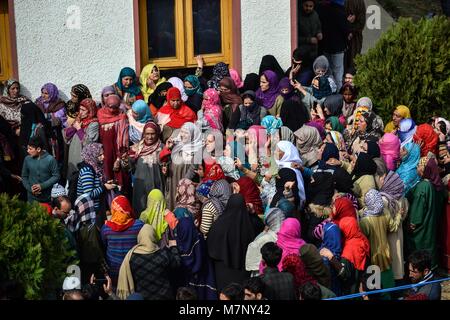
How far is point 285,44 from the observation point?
48.9ft

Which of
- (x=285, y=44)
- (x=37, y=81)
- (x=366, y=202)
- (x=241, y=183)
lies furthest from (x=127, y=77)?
(x=366, y=202)

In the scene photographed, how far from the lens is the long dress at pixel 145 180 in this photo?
12320 millimetres

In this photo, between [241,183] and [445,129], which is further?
[445,129]

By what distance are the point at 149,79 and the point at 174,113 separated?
1.15m

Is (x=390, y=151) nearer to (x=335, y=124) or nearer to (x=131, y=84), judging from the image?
(x=335, y=124)

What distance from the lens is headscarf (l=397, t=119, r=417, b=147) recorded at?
12984 millimetres

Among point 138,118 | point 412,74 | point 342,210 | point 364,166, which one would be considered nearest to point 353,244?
point 342,210

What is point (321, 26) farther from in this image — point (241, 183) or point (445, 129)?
point (241, 183)

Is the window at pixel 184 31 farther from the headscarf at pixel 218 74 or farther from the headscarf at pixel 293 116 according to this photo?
the headscarf at pixel 293 116

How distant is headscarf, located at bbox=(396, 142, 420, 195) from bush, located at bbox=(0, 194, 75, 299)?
473 centimetres

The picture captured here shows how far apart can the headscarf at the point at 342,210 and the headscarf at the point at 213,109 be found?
9.59ft

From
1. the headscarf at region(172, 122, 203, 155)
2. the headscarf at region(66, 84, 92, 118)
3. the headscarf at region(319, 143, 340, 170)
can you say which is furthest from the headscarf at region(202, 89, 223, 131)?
the headscarf at region(319, 143, 340, 170)

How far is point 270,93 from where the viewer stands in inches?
550
